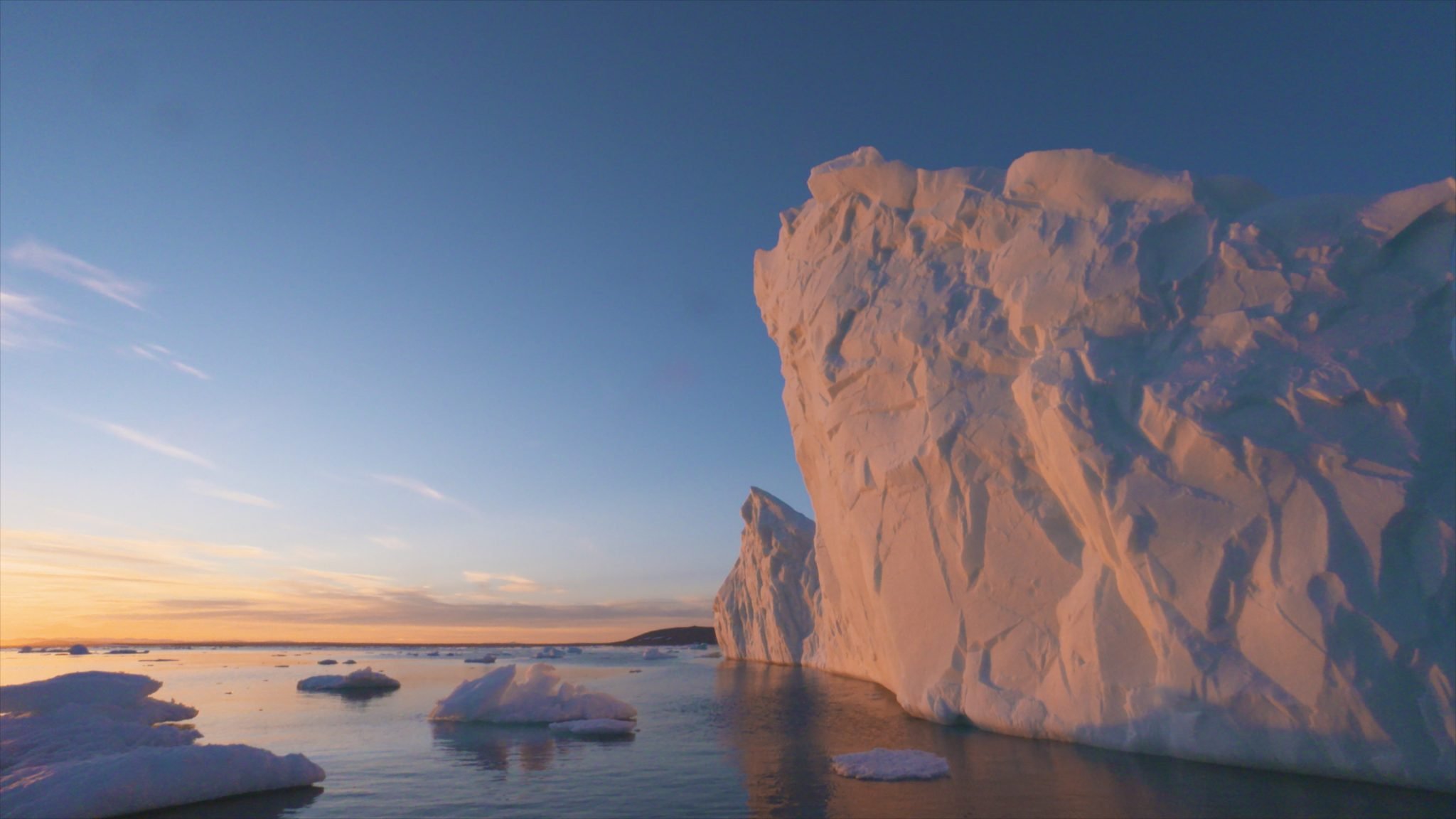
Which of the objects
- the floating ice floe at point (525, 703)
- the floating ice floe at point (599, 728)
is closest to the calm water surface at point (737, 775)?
the floating ice floe at point (599, 728)

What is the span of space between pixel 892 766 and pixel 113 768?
11067 millimetres

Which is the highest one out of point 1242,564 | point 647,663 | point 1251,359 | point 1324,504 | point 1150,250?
point 1150,250

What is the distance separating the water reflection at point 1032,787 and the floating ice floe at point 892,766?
19 cm

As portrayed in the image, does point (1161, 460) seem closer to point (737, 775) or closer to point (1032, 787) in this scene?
point (1032, 787)

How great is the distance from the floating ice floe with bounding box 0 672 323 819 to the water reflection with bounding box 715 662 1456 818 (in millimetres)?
7521

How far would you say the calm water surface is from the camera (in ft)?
33.5

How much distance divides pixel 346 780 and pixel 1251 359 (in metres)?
16.3

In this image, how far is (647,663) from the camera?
6356 cm

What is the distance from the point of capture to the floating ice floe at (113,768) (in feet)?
33.6

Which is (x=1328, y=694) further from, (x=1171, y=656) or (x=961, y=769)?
(x=961, y=769)

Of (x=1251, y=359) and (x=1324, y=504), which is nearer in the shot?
(x=1324, y=504)

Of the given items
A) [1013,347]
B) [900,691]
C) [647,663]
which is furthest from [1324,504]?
[647,663]

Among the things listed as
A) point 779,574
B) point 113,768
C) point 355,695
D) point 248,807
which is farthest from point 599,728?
point 779,574

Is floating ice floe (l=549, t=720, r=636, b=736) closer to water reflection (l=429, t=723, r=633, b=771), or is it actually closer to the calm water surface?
water reflection (l=429, t=723, r=633, b=771)
